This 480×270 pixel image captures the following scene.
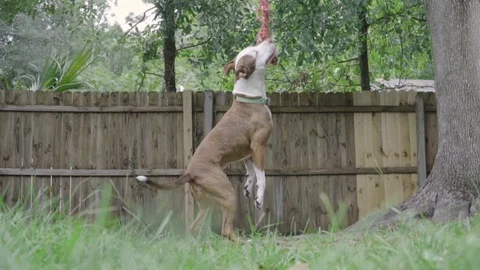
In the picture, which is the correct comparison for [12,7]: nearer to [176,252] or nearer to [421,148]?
[421,148]

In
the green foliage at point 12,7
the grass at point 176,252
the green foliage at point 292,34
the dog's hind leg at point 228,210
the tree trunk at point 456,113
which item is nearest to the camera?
the grass at point 176,252

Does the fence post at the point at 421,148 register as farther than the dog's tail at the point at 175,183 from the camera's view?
Yes

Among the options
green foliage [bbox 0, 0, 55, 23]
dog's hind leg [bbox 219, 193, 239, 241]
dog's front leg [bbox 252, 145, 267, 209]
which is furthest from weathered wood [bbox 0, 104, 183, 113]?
dog's hind leg [bbox 219, 193, 239, 241]

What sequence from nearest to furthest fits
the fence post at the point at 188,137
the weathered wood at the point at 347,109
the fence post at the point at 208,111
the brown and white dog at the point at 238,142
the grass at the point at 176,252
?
the grass at the point at 176,252, the brown and white dog at the point at 238,142, the fence post at the point at 188,137, the fence post at the point at 208,111, the weathered wood at the point at 347,109

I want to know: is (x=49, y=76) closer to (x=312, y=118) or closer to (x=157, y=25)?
(x=157, y=25)

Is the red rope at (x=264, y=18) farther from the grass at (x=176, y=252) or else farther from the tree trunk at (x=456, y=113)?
the grass at (x=176, y=252)

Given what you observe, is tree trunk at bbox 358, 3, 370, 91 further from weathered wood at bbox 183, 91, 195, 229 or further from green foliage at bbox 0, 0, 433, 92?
weathered wood at bbox 183, 91, 195, 229

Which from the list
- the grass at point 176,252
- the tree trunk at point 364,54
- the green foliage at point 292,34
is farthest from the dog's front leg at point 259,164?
the tree trunk at point 364,54

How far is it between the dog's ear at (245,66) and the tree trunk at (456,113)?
211cm

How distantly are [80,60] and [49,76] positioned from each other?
1.78ft

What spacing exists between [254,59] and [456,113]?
7.59ft

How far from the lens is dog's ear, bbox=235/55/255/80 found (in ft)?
23.4

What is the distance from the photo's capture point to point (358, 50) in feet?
39.5

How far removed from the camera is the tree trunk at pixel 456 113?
756cm
